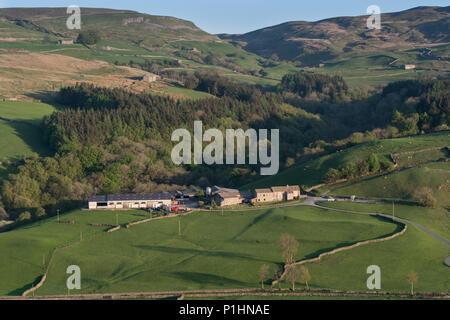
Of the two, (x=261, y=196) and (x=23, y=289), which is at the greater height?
(x=261, y=196)

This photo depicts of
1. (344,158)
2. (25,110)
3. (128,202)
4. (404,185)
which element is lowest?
(128,202)

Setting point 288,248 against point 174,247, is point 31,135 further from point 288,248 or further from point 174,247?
point 288,248

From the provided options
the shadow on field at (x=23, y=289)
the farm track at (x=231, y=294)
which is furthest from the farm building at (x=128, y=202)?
the farm track at (x=231, y=294)

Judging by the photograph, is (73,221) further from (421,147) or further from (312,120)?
(312,120)

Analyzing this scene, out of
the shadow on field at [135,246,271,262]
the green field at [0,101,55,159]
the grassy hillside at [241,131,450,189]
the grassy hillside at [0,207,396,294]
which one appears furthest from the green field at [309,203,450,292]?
the green field at [0,101,55,159]

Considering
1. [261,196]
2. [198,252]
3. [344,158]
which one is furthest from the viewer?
[344,158]

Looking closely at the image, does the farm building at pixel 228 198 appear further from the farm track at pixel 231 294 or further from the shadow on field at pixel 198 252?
the farm track at pixel 231 294

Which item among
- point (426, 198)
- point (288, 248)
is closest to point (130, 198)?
Answer: point (288, 248)
